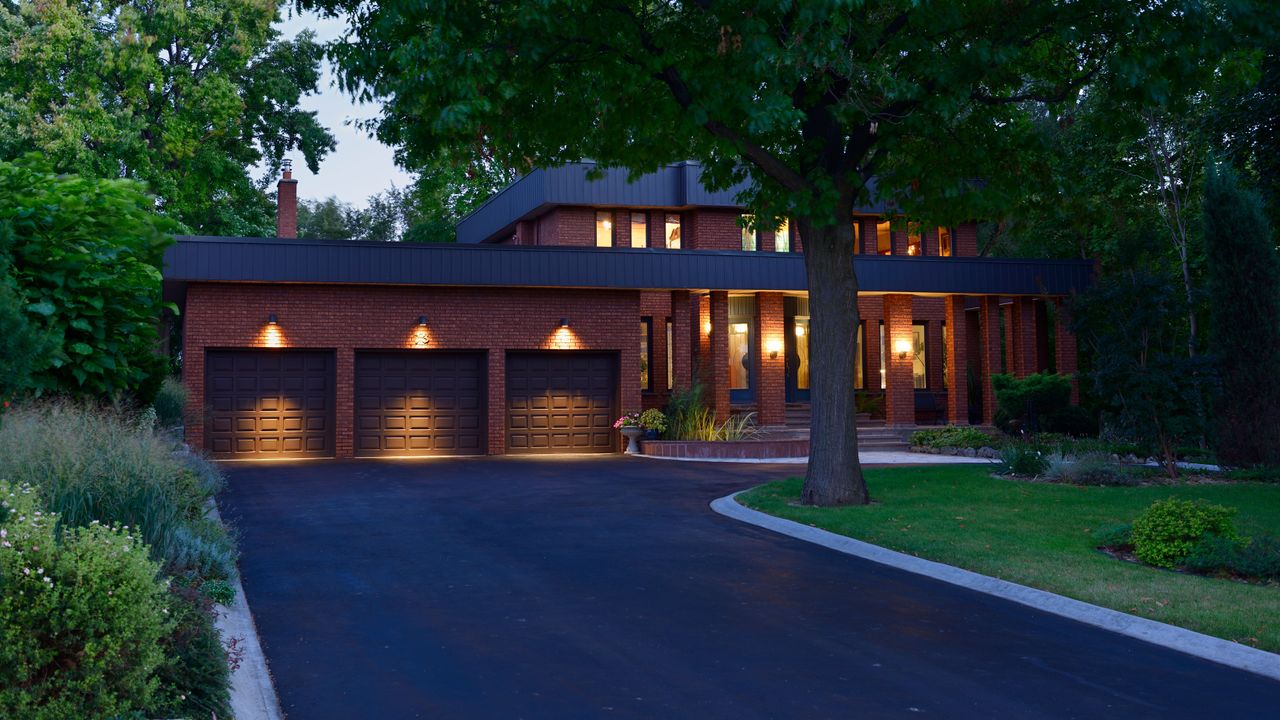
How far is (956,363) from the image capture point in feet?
97.5

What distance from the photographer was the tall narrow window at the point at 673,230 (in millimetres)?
30812

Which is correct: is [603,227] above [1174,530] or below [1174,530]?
above

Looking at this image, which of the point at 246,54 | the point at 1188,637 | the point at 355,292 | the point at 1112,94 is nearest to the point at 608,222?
the point at 355,292

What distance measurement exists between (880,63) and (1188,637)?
9.16 meters

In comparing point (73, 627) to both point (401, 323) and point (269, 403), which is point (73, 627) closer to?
point (401, 323)

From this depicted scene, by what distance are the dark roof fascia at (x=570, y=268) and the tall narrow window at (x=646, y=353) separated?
11.3ft

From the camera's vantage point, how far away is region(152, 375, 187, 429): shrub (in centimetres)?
2045

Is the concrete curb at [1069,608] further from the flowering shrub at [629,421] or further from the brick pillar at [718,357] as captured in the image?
the brick pillar at [718,357]

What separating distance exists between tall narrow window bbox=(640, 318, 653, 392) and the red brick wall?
2941 millimetres

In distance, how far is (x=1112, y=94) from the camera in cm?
1492

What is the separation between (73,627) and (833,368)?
1188 centimetres

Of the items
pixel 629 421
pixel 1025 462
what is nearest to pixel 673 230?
pixel 629 421

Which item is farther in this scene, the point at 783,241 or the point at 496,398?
the point at 783,241

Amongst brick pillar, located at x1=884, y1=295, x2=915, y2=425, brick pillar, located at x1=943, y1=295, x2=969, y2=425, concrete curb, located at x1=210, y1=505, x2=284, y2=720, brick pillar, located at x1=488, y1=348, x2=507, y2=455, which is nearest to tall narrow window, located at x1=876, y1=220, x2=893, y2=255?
brick pillar, located at x1=943, y1=295, x2=969, y2=425
